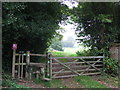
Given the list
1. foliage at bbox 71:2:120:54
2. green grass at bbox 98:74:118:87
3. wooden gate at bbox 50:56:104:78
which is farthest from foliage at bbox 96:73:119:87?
foliage at bbox 71:2:120:54

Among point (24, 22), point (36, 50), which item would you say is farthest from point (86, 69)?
point (24, 22)

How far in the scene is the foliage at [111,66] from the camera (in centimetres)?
765

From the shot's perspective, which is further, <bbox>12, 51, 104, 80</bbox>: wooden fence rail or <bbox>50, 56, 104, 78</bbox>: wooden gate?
<bbox>50, 56, 104, 78</bbox>: wooden gate

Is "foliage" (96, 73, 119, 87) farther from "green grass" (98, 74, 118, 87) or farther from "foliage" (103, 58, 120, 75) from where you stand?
"foliage" (103, 58, 120, 75)

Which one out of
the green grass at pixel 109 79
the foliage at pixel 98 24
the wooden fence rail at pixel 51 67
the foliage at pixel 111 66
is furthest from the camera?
the foliage at pixel 98 24

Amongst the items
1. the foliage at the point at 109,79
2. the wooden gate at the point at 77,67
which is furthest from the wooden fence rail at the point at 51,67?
the foliage at the point at 109,79

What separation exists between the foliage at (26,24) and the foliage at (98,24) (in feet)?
7.16

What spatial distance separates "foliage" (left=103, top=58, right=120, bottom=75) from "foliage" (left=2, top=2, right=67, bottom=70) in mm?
3795

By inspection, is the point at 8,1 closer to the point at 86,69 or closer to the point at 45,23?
the point at 45,23

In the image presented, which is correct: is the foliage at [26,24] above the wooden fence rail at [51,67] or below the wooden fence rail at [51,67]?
above

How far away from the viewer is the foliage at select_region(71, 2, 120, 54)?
28.0 ft

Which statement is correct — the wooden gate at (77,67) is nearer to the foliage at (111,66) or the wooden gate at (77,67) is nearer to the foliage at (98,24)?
the foliage at (111,66)

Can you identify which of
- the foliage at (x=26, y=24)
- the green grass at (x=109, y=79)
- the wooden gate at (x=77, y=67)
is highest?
the foliage at (x=26, y=24)

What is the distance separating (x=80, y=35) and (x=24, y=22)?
4624 mm
